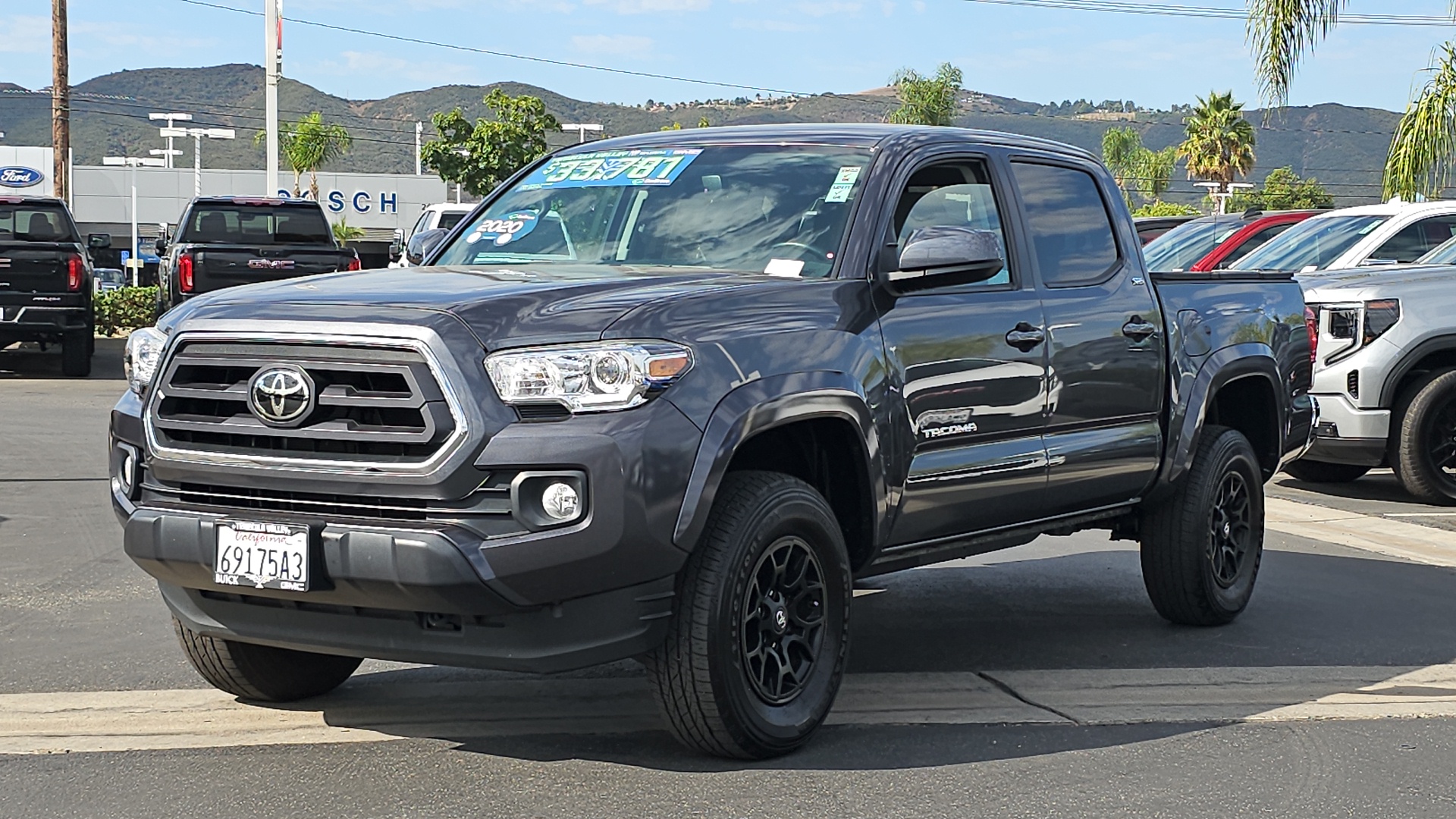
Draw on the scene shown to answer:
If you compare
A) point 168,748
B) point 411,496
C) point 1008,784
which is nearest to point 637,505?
point 411,496

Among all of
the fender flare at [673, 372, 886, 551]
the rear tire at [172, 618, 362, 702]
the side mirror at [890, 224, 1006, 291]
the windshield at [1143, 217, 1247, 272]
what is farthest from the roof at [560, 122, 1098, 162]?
the windshield at [1143, 217, 1247, 272]

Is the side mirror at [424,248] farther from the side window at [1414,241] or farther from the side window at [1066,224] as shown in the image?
the side window at [1414,241]

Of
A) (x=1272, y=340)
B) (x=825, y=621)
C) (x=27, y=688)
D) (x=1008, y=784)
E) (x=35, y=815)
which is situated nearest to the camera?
(x=35, y=815)

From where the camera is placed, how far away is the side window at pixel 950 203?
5930mm

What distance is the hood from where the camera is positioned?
15.1ft

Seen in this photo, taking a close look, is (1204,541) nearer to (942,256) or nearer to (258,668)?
(942,256)

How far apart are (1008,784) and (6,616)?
4076mm

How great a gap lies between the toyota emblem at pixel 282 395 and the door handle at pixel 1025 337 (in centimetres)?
246

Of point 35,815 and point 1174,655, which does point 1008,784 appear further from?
point 35,815

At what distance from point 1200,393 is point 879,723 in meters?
2.35

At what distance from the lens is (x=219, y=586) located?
468 cm

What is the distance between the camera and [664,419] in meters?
4.56

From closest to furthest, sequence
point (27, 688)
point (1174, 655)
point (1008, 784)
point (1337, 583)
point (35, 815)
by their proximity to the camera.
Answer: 1. point (35, 815)
2. point (1008, 784)
3. point (27, 688)
4. point (1174, 655)
5. point (1337, 583)

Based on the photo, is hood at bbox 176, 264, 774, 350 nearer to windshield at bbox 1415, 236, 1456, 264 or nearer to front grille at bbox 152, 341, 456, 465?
front grille at bbox 152, 341, 456, 465
